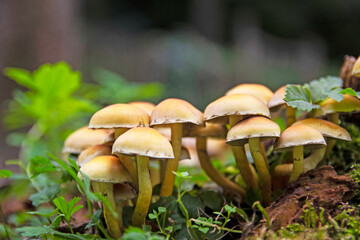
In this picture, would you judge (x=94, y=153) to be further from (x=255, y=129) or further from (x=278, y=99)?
(x=278, y=99)

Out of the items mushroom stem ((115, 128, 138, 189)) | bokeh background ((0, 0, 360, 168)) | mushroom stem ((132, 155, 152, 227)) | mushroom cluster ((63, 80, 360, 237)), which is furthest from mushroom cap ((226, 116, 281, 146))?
bokeh background ((0, 0, 360, 168))

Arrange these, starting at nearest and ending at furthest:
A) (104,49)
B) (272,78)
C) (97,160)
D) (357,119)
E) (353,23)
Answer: (97,160) < (357,119) < (104,49) < (272,78) < (353,23)

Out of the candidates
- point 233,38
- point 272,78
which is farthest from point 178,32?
point 233,38

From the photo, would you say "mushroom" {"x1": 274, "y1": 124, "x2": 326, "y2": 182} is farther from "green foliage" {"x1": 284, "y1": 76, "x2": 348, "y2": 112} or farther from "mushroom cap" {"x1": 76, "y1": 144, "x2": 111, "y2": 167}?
"mushroom cap" {"x1": 76, "y1": 144, "x2": 111, "y2": 167}

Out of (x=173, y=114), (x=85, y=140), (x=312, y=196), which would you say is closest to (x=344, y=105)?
(x=312, y=196)

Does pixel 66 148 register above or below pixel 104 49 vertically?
below

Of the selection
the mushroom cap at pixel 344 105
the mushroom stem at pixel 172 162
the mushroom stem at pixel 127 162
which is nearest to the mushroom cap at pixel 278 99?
the mushroom cap at pixel 344 105

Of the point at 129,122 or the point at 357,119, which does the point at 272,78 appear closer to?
the point at 357,119
